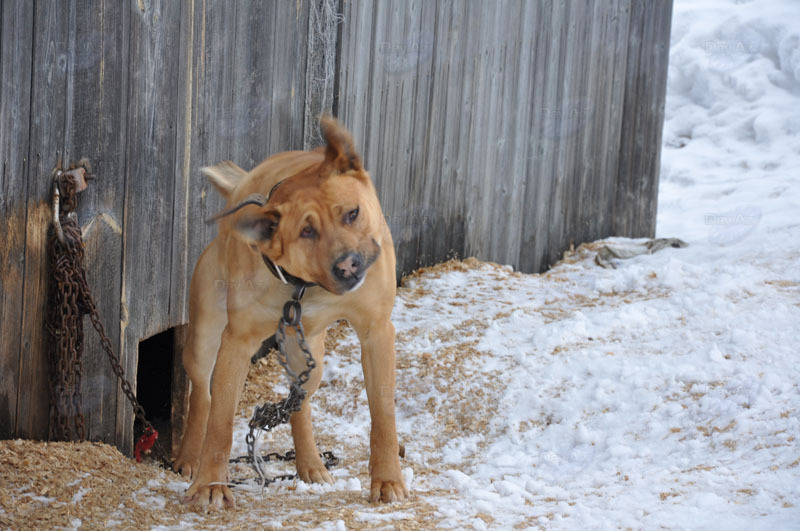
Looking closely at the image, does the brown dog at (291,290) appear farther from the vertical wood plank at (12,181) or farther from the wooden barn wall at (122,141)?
the vertical wood plank at (12,181)

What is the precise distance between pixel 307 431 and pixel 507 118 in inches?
189

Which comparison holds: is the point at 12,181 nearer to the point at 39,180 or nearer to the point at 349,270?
the point at 39,180

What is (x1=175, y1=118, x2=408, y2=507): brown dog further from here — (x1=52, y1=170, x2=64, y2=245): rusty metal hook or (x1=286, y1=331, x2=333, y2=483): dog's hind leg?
(x1=52, y1=170, x2=64, y2=245): rusty metal hook

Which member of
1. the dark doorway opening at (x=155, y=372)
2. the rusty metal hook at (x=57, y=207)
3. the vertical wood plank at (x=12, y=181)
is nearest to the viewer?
the vertical wood plank at (x=12, y=181)

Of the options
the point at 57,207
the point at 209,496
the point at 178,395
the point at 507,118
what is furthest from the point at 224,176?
the point at 507,118

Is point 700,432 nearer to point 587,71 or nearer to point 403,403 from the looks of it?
point 403,403

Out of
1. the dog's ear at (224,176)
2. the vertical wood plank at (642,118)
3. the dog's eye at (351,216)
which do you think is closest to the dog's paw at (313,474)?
the dog's ear at (224,176)

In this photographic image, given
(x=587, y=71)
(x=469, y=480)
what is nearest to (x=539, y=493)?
(x=469, y=480)

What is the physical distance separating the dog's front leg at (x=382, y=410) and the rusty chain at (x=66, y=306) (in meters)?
1.30

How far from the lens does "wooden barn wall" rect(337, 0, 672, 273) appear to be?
682cm

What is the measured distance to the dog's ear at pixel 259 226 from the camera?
308cm

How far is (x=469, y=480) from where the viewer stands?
4047 millimetres

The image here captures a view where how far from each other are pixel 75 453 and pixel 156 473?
1.31 feet

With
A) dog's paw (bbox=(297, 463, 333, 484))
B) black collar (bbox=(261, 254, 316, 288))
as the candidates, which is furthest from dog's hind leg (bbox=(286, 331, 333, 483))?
black collar (bbox=(261, 254, 316, 288))
